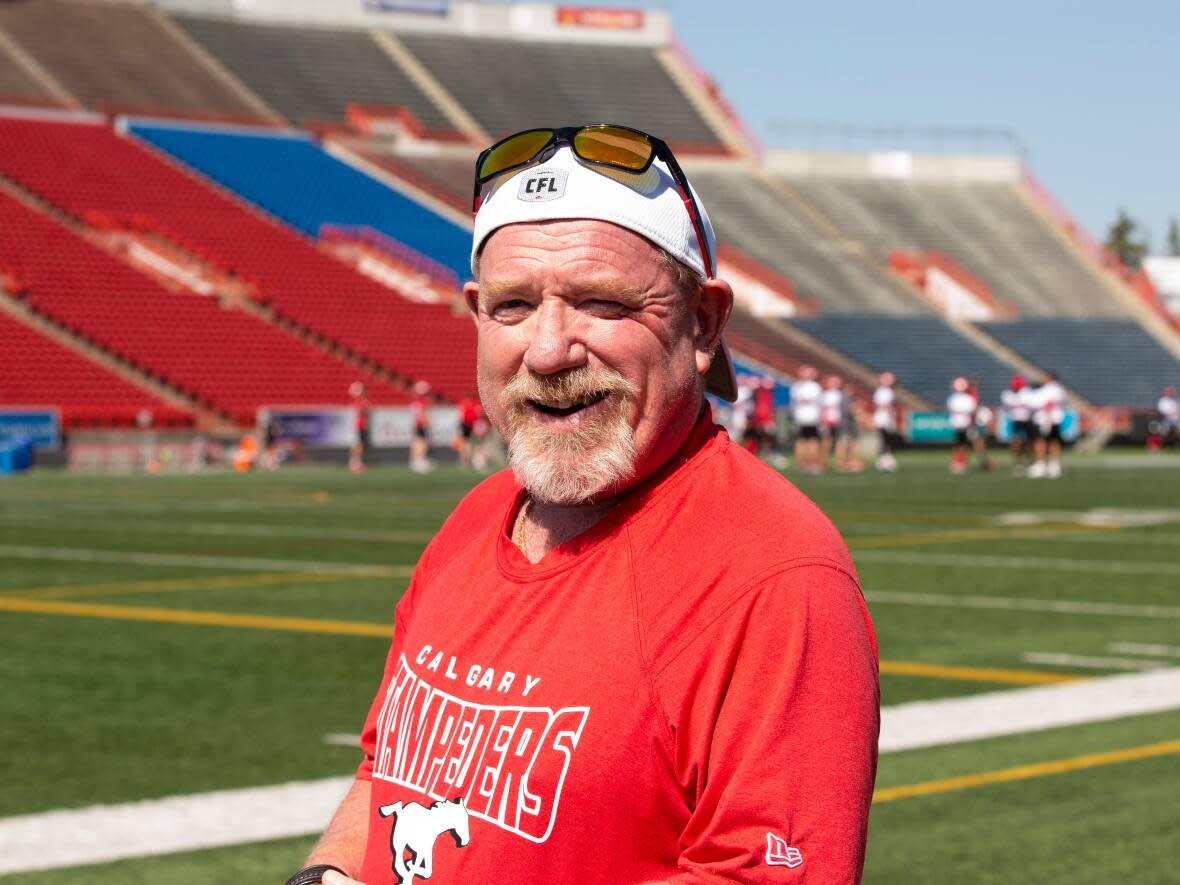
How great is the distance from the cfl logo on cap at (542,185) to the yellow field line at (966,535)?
14.7 metres

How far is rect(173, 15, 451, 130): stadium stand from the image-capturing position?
182ft

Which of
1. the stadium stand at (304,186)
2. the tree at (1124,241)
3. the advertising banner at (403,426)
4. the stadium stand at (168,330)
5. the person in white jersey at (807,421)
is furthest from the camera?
the tree at (1124,241)

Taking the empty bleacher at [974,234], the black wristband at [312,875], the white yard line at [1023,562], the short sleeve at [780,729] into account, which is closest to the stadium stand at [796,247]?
the empty bleacher at [974,234]

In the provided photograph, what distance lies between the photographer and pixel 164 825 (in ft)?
21.1

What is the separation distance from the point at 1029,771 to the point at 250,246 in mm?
38961

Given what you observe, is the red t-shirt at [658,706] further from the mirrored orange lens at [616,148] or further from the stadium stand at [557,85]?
the stadium stand at [557,85]

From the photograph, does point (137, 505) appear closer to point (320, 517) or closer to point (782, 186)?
point (320, 517)

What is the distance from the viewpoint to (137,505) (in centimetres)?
2381

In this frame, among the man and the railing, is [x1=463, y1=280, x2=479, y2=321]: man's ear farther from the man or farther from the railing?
the railing

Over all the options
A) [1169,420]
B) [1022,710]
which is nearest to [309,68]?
[1169,420]

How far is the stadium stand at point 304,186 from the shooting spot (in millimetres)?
48844

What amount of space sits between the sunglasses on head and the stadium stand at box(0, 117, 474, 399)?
129ft

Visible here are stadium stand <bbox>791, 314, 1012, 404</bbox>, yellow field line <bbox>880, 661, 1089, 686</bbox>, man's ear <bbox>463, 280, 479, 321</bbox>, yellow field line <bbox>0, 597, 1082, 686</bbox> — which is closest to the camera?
man's ear <bbox>463, 280, 479, 321</bbox>

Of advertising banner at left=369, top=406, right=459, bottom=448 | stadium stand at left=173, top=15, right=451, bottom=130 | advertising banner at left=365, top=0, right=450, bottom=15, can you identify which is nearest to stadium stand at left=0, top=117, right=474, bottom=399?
advertising banner at left=369, top=406, right=459, bottom=448
